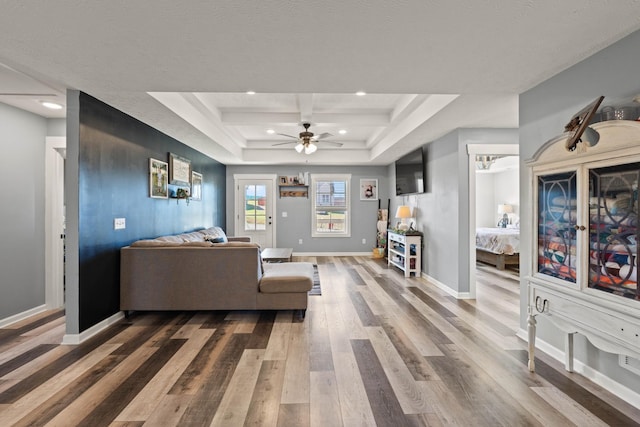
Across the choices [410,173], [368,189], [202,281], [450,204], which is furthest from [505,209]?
[202,281]

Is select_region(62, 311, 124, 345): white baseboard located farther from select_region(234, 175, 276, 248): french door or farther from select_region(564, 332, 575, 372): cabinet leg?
select_region(234, 175, 276, 248): french door

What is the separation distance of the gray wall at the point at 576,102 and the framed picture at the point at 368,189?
203 inches

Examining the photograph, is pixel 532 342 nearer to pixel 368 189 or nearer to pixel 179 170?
pixel 179 170

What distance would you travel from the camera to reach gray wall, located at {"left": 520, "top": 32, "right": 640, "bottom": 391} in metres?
2.00

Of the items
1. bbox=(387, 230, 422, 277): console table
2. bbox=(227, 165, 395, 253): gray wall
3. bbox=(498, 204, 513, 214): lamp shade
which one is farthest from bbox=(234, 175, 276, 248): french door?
bbox=(498, 204, 513, 214): lamp shade

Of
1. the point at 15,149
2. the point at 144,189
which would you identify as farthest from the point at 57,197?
the point at 144,189

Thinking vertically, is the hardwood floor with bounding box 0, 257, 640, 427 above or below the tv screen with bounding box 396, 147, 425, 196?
below

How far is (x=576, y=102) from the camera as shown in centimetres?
236

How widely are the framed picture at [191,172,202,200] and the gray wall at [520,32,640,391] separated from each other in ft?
16.2

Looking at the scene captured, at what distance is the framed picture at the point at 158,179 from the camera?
4.16m

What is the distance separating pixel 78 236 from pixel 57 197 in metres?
1.34

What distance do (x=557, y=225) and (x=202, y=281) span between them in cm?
330

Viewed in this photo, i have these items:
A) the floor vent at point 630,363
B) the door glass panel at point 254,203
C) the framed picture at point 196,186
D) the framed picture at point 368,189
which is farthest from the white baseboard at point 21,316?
the framed picture at point 368,189

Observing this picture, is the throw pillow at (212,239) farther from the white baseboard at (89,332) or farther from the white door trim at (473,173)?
the white door trim at (473,173)
